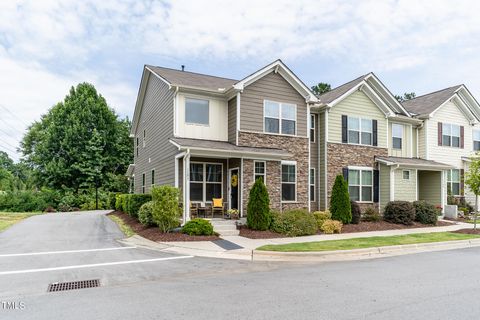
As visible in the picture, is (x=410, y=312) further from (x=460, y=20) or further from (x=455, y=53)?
(x=455, y=53)

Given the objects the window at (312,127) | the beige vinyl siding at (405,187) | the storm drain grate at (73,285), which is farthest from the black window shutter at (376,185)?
the storm drain grate at (73,285)

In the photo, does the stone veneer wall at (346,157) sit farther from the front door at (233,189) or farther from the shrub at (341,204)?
the front door at (233,189)

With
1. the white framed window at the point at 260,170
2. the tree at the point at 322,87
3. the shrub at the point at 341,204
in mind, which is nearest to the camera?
the white framed window at the point at 260,170

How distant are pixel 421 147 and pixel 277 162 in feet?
38.0

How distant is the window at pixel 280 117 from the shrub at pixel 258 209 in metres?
3.81

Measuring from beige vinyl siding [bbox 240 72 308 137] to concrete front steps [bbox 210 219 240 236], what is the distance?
4432 mm

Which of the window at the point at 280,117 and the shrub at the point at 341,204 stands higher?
the window at the point at 280,117

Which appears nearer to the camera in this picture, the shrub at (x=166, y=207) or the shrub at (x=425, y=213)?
the shrub at (x=166, y=207)

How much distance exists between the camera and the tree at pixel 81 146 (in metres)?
36.9

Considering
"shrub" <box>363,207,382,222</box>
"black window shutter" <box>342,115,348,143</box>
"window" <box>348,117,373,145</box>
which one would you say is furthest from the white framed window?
"window" <box>348,117,373,145</box>

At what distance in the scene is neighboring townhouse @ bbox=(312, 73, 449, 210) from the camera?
64.5 feet

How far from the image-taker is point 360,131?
2056 centimetres

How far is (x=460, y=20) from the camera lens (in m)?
16.0

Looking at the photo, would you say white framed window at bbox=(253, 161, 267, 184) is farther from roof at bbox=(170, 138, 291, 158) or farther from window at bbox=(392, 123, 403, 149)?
window at bbox=(392, 123, 403, 149)
